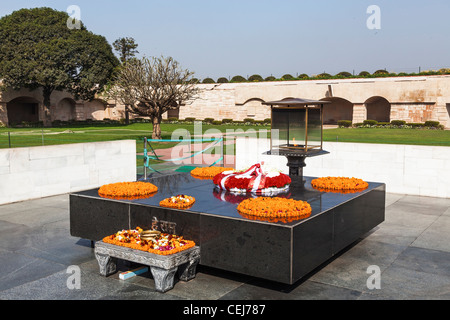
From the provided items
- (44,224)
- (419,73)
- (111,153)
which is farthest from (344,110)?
(44,224)

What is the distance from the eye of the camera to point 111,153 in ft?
44.0

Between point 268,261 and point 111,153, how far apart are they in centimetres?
890

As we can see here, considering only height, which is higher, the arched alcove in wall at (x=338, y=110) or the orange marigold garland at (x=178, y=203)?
the arched alcove in wall at (x=338, y=110)

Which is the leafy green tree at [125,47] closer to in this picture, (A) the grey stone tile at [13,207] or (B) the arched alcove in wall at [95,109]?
(B) the arched alcove in wall at [95,109]

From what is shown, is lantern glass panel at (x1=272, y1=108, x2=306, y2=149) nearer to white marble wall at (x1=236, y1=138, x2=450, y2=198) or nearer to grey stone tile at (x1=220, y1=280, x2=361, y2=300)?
white marble wall at (x1=236, y1=138, x2=450, y2=198)

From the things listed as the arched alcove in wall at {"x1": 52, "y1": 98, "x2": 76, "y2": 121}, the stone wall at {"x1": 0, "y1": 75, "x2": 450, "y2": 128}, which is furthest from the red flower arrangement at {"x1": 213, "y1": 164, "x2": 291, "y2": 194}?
the arched alcove in wall at {"x1": 52, "y1": 98, "x2": 76, "y2": 121}

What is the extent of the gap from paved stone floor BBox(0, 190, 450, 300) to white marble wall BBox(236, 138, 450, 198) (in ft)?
10.7

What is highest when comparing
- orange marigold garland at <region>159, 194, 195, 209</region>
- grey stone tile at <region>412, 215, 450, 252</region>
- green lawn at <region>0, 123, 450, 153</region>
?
orange marigold garland at <region>159, 194, 195, 209</region>

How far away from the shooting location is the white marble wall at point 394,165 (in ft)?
39.2

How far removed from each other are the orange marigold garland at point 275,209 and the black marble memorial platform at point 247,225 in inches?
5.6

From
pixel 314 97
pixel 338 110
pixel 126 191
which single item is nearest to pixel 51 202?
pixel 126 191

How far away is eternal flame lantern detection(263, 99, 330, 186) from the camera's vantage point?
31.4ft

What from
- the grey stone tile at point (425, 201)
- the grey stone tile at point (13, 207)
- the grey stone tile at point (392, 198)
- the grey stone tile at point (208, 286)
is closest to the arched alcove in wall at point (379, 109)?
the grey stone tile at point (392, 198)
